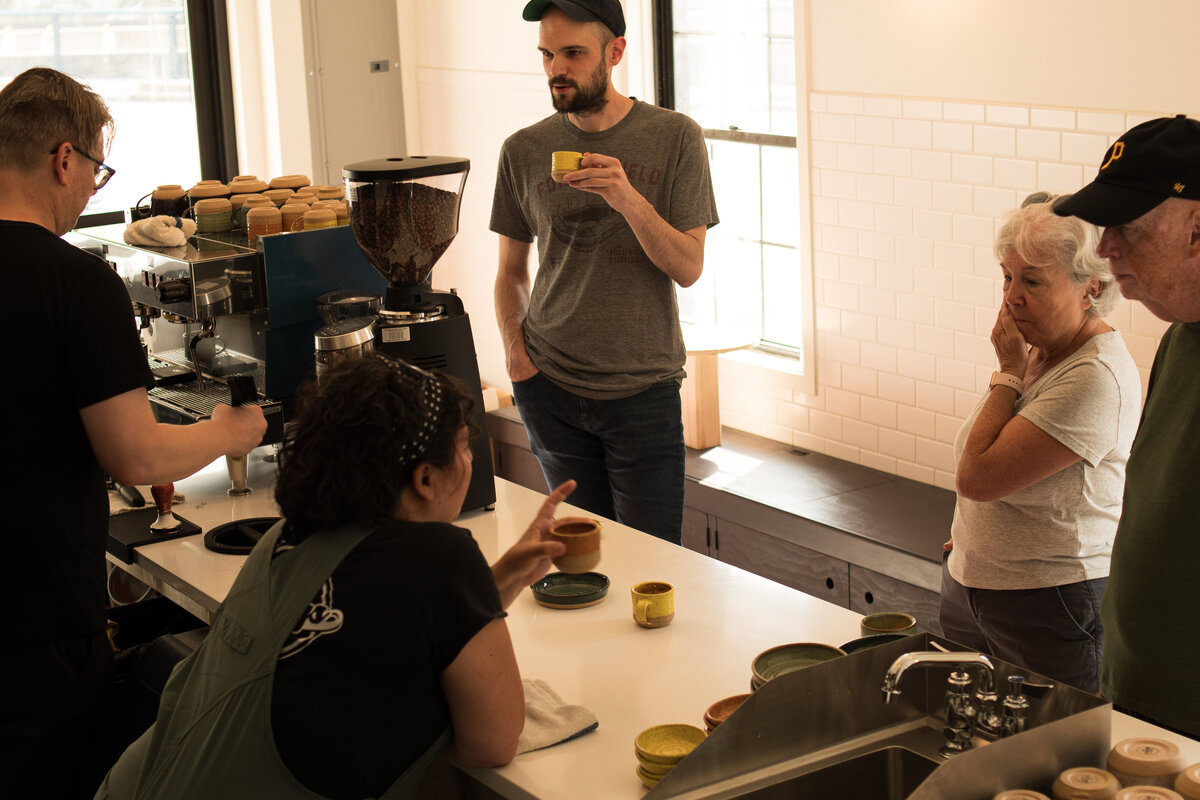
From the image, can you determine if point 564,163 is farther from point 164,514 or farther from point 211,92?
point 211,92

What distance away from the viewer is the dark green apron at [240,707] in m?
1.77

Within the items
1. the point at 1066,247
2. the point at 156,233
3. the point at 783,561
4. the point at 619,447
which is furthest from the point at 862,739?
the point at 783,561

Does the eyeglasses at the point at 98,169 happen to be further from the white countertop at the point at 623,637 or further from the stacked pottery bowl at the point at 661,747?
the stacked pottery bowl at the point at 661,747

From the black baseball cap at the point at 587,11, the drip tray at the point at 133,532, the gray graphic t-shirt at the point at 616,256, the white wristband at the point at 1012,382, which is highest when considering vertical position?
the black baseball cap at the point at 587,11

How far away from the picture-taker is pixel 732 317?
5.65m

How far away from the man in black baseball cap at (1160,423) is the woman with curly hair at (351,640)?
1.04m

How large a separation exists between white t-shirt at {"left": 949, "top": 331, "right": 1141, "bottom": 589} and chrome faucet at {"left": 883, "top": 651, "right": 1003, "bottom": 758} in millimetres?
711

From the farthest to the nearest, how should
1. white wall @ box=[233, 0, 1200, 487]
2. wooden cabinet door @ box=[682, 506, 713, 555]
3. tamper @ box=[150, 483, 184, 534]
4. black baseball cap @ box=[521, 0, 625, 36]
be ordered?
wooden cabinet door @ box=[682, 506, 713, 555] → white wall @ box=[233, 0, 1200, 487] → black baseball cap @ box=[521, 0, 625, 36] → tamper @ box=[150, 483, 184, 534]

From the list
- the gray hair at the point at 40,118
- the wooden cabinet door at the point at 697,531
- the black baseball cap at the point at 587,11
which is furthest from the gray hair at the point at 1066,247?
the wooden cabinet door at the point at 697,531

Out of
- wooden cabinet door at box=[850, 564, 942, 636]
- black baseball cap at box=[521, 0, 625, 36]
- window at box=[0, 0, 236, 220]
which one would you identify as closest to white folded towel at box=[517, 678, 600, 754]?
black baseball cap at box=[521, 0, 625, 36]

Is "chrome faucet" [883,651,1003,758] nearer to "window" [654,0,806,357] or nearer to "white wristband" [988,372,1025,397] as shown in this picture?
"white wristband" [988,372,1025,397]

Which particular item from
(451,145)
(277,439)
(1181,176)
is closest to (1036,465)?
(1181,176)

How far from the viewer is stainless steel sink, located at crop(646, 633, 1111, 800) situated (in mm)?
1685

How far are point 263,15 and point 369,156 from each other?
918 mm
